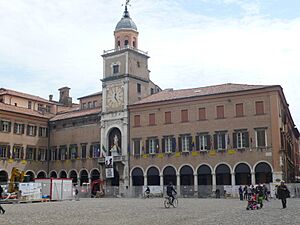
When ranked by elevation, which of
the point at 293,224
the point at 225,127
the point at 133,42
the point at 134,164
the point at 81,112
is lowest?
the point at 293,224

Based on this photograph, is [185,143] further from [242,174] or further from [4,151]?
[4,151]

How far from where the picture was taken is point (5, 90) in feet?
213

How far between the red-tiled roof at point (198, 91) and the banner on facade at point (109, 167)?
744 cm

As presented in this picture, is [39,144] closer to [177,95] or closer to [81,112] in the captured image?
[81,112]

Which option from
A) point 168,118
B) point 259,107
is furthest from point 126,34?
point 259,107

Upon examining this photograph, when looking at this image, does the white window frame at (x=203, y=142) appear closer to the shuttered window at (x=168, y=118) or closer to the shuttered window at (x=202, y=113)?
the shuttered window at (x=202, y=113)

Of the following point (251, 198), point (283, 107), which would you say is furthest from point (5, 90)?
point (251, 198)

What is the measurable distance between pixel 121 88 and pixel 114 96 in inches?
54.4

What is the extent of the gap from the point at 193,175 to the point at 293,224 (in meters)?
33.3

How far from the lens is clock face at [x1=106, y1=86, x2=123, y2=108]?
5597 centimetres

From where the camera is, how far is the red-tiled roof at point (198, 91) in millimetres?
47819

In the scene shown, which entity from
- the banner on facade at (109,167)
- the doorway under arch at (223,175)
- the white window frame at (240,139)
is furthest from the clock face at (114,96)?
the white window frame at (240,139)

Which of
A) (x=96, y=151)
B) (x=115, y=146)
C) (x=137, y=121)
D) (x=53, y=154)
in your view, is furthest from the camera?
(x=53, y=154)

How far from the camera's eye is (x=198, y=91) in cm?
5156
